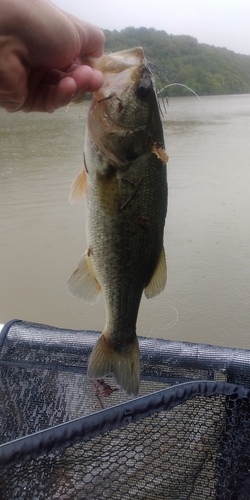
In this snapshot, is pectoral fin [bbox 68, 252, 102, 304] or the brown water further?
the brown water

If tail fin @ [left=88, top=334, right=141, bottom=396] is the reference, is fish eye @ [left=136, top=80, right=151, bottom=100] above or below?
above

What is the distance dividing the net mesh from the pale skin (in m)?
1.23

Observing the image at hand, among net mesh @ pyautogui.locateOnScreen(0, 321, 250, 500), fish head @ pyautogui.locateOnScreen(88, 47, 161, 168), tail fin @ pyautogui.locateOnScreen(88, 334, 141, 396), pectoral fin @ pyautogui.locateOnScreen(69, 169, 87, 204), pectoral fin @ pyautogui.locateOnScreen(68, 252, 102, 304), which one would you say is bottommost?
net mesh @ pyautogui.locateOnScreen(0, 321, 250, 500)

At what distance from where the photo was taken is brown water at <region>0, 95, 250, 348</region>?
3.67m

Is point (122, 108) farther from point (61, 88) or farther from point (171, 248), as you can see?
point (171, 248)

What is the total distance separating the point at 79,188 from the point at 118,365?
781mm

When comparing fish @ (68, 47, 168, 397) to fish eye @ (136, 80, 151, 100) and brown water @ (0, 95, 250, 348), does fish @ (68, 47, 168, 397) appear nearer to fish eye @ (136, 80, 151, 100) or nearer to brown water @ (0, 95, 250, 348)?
fish eye @ (136, 80, 151, 100)

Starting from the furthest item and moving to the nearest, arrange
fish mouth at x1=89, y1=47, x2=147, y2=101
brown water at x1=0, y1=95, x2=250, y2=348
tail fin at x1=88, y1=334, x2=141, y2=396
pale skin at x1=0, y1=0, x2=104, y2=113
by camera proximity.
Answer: brown water at x1=0, y1=95, x2=250, y2=348
tail fin at x1=88, y1=334, x2=141, y2=396
fish mouth at x1=89, y1=47, x2=147, y2=101
pale skin at x1=0, y1=0, x2=104, y2=113

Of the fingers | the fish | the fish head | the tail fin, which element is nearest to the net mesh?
the tail fin

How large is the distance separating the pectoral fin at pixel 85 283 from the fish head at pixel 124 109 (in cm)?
45

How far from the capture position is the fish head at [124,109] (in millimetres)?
1438

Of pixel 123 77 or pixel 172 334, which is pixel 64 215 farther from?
pixel 123 77

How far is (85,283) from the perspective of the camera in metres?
1.69

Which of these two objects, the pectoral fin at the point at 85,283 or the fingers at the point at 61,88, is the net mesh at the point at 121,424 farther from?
the fingers at the point at 61,88
